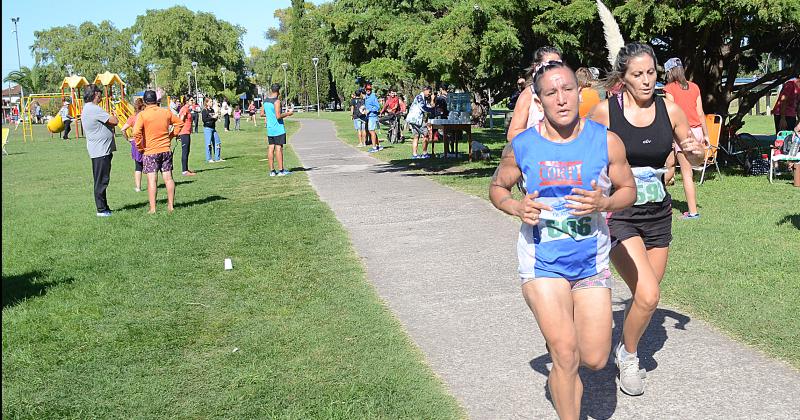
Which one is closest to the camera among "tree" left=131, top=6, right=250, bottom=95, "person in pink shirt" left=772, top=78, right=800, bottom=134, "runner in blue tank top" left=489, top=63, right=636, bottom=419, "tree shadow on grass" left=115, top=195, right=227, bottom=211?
"runner in blue tank top" left=489, top=63, right=636, bottom=419

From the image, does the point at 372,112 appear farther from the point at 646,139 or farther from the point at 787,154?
the point at 646,139

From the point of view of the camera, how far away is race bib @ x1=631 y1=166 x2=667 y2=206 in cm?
477

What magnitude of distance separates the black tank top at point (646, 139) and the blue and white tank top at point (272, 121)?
43.1ft

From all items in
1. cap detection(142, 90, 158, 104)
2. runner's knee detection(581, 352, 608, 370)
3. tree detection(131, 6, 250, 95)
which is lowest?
runner's knee detection(581, 352, 608, 370)

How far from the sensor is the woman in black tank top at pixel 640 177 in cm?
463

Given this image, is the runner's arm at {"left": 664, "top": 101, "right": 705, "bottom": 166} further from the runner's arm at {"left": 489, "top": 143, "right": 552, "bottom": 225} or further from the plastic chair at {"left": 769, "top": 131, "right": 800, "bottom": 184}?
the plastic chair at {"left": 769, "top": 131, "right": 800, "bottom": 184}

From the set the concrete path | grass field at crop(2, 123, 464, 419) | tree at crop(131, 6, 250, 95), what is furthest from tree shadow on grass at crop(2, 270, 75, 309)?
tree at crop(131, 6, 250, 95)

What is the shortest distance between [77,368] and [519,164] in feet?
Answer: 10.4

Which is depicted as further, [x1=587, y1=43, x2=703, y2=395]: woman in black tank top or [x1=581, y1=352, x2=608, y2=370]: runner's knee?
[x1=587, y1=43, x2=703, y2=395]: woman in black tank top

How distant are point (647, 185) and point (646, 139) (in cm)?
26

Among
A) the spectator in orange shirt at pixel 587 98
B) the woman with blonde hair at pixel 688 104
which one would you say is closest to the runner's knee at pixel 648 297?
the spectator in orange shirt at pixel 587 98

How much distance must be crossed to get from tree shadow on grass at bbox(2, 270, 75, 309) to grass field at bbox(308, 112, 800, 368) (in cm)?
537

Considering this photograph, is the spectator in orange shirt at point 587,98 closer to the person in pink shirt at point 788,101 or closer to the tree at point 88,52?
the person in pink shirt at point 788,101

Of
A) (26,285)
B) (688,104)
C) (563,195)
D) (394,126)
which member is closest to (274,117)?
(688,104)
